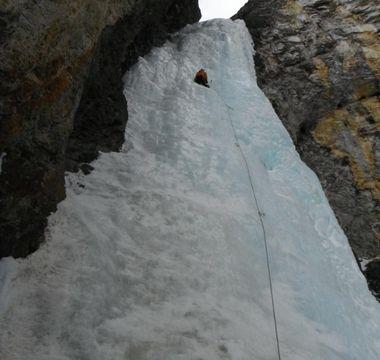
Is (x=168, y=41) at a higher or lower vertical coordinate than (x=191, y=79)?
higher

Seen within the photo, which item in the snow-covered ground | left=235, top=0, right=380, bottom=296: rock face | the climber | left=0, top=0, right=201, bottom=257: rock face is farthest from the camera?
left=235, top=0, right=380, bottom=296: rock face

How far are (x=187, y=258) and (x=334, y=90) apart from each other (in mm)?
5551

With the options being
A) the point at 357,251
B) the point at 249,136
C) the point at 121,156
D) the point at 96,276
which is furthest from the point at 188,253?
the point at 357,251

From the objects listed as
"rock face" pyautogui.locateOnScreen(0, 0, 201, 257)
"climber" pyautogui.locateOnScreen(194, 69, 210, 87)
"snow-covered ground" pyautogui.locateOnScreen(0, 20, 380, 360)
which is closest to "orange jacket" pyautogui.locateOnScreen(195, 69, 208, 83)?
"climber" pyautogui.locateOnScreen(194, 69, 210, 87)

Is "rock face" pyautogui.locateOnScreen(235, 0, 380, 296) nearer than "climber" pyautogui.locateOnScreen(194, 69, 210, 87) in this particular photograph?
No

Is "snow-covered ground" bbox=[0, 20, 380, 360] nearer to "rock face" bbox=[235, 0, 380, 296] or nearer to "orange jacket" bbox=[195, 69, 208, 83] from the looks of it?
"orange jacket" bbox=[195, 69, 208, 83]

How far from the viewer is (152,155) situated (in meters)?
4.91

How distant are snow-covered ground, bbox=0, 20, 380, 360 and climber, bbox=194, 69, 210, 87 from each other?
1.00 ft

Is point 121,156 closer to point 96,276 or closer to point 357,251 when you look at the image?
point 96,276

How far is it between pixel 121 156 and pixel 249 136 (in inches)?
85.2

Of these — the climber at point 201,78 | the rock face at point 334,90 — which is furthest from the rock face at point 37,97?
the rock face at point 334,90

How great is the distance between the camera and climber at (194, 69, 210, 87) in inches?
269

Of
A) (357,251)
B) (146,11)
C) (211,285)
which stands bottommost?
(211,285)

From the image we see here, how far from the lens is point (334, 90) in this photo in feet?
26.9
